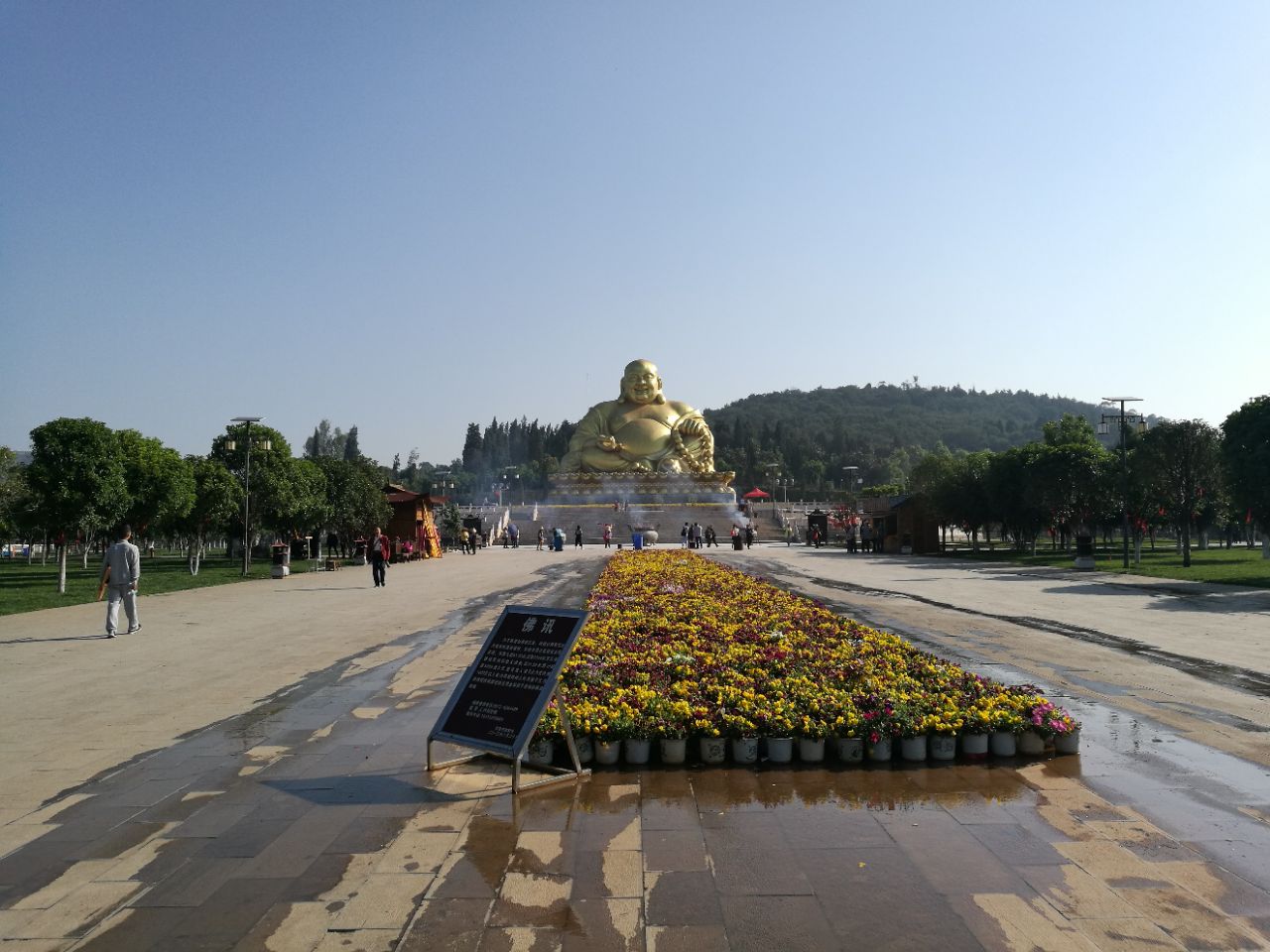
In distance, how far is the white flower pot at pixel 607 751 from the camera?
7.02m

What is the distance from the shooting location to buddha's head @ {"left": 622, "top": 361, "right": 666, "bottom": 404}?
7700 centimetres

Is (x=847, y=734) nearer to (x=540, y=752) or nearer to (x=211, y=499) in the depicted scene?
(x=540, y=752)

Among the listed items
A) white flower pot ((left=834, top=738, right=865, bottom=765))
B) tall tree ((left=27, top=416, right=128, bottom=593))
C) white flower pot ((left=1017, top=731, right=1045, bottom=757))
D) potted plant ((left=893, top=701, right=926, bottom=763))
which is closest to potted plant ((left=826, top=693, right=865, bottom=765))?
white flower pot ((left=834, top=738, right=865, bottom=765))

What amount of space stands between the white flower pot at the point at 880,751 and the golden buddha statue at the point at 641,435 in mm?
66655

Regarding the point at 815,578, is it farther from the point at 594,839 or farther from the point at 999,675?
the point at 594,839

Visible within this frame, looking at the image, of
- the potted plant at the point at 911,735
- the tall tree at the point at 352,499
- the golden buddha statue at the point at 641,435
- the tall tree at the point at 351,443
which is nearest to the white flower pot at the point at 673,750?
the potted plant at the point at 911,735

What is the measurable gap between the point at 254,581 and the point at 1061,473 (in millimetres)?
30982

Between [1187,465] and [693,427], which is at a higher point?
[693,427]

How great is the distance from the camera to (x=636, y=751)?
7047mm

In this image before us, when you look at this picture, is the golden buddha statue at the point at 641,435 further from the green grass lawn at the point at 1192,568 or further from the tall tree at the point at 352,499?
the green grass lawn at the point at 1192,568

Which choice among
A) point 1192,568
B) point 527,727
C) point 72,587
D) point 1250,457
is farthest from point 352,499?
point 527,727

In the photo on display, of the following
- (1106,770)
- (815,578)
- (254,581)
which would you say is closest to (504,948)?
(1106,770)

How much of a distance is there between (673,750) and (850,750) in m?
1.35

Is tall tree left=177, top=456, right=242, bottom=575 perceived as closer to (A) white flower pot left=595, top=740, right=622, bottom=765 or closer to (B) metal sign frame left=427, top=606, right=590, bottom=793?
(B) metal sign frame left=427, top=606, right=590, bottom=793
